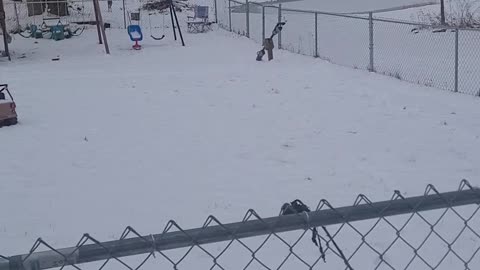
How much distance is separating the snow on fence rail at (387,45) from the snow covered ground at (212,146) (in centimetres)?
120

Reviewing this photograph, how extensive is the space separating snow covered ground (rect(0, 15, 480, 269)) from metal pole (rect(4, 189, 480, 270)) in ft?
12.0

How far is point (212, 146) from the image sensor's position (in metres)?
9.35

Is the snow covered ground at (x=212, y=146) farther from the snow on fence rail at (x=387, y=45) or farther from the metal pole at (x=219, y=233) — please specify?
the metal pole at (x=219, y=233)

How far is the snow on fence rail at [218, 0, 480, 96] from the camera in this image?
1530 cm

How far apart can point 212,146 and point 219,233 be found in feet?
22.6

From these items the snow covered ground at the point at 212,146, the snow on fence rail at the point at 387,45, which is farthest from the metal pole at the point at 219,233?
the snow on fence rail at the point at 387,45

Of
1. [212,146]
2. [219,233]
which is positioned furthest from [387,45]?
[219,233]

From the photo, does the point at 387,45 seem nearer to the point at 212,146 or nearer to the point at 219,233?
the point at 212,146

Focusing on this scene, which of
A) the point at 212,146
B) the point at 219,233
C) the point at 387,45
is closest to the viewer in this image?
the point at 219,233

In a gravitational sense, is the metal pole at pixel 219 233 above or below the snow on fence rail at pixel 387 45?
above

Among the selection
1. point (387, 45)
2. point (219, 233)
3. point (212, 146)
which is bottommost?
point (212, 146)

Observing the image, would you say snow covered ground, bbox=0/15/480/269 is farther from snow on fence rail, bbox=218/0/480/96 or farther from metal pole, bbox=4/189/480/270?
metal pole, bbox=4/189/480/270

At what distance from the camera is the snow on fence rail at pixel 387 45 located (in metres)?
15.3

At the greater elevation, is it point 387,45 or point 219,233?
point 219,233
